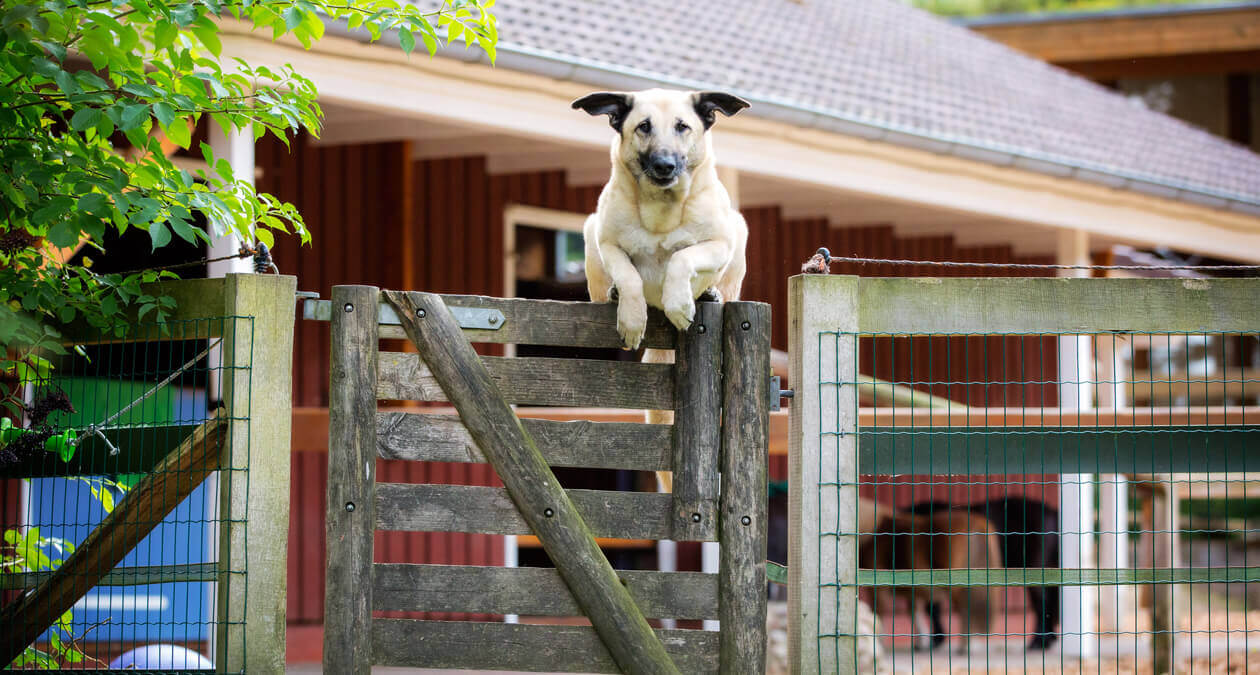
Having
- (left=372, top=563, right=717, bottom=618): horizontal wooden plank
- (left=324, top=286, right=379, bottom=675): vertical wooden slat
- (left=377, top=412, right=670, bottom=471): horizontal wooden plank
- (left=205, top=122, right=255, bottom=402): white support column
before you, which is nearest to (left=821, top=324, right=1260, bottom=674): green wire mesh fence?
(left=372, top=563, right=717, bottom=618): horizontal wooden plank

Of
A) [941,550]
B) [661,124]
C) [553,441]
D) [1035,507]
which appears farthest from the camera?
[1035,507]

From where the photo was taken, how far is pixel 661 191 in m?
5.05

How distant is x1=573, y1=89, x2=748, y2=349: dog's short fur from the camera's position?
A: 489cm

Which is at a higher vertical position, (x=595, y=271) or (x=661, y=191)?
(x=661, y=191)

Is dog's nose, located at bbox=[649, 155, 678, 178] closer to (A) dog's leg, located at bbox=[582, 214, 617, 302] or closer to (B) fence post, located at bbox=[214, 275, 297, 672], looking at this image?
(A) dog's leg, located at bbox=[582, 214, 617, 302]

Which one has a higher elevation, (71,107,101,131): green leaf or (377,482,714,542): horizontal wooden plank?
(71,107,101,131): green leaf

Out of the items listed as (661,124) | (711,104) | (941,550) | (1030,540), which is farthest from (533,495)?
(1030,540)

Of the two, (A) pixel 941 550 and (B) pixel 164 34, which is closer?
(B) pixel 164 34

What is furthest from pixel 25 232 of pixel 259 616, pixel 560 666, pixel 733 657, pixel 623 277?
pixel 733 657

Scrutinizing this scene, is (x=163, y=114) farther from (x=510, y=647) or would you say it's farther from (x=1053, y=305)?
(x=1053, y=305)

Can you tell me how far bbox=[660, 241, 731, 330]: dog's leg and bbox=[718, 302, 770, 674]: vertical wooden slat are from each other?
16 centimetres

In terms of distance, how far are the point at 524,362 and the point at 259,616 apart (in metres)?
1.19

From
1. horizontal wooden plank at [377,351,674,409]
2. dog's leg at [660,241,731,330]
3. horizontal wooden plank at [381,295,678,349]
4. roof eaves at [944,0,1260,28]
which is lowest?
horizontal wooden plank at [377,351,674,409]

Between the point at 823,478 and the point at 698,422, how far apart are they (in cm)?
47
